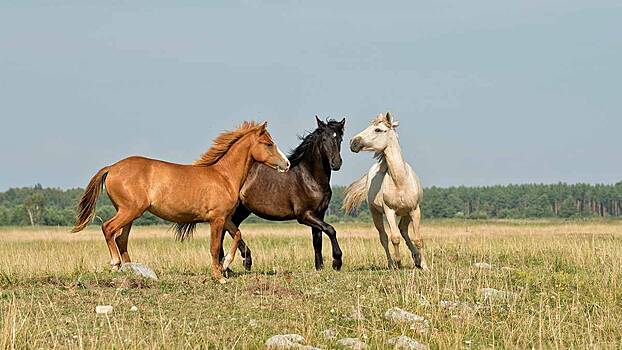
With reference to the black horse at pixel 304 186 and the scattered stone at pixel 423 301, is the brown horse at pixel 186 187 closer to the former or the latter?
the black horse at pixel 304 186

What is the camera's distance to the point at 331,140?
49.8ft

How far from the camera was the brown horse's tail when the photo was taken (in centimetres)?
1298

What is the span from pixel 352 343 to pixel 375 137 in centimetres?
687

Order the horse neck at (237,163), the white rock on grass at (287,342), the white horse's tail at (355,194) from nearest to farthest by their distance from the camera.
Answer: the white rock on grass at (287,342) < the horse neck at (237,163) < the white horse's tail at (355,194)

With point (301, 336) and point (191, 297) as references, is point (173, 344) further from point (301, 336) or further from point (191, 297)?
point (191, 297)

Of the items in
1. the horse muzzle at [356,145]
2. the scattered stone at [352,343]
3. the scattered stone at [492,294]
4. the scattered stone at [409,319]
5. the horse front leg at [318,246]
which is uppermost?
the horse muzzle at [356,145]

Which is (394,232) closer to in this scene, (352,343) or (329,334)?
(329,334)

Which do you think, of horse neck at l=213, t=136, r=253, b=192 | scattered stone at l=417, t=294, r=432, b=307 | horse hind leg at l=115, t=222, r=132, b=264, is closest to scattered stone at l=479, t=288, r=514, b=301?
scattered stone at l=417, t=294, r=432, b=307

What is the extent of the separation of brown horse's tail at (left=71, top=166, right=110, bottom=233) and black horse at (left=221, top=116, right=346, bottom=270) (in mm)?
2858

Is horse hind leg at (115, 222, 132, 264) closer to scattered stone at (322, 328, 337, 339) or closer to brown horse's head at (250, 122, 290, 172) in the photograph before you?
brown horse's head at (250, 122, 290, 172)

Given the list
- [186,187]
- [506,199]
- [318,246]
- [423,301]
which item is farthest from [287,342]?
[506,199]

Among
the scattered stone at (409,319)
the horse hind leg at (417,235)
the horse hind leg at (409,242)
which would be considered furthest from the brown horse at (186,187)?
the scattered stone at (409,319)

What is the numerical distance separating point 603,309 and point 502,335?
6.40ft

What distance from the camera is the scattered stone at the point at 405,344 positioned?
8.22m
